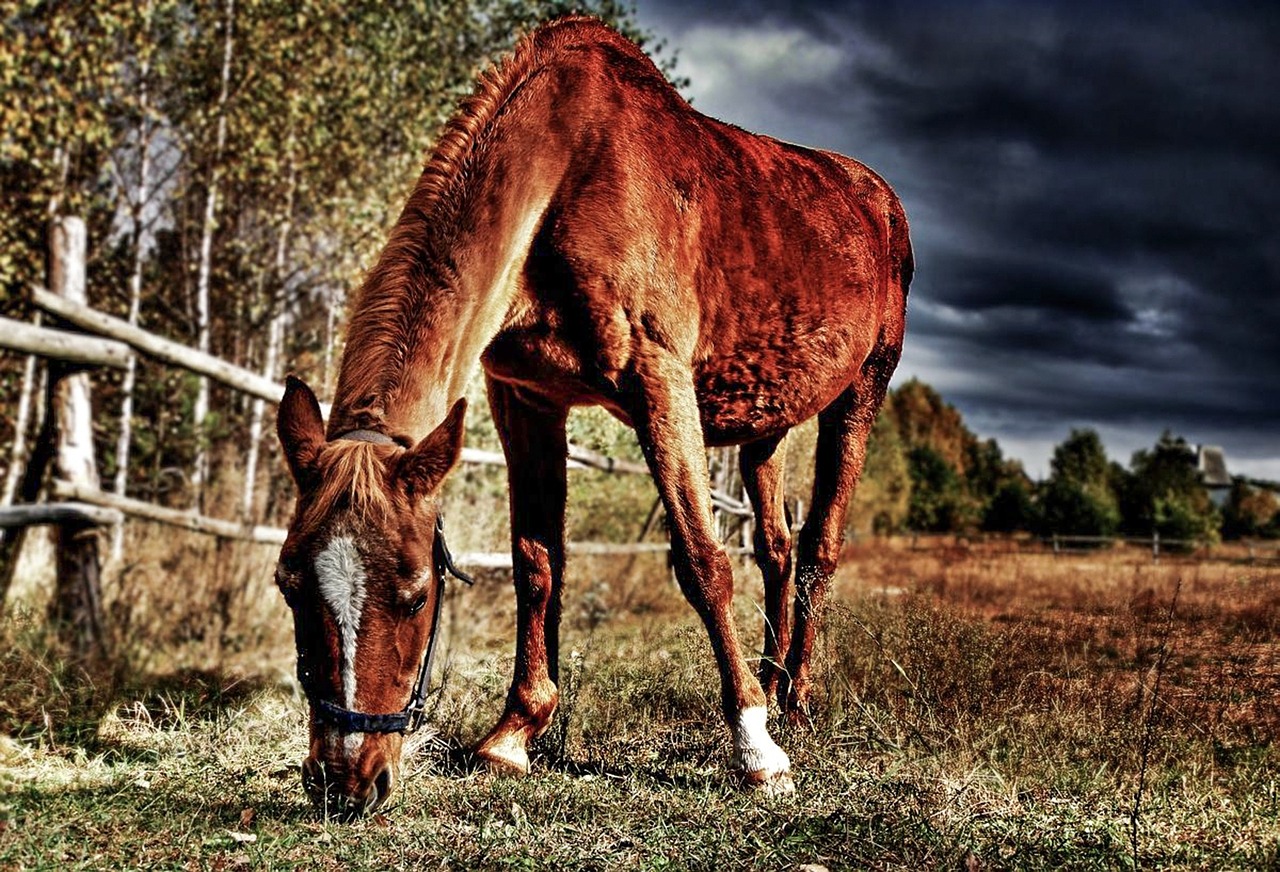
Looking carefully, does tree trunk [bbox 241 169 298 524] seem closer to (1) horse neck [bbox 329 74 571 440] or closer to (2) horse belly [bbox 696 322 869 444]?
(2) horse belly [bbox 696 322 869 444]

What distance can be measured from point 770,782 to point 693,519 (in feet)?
3.36

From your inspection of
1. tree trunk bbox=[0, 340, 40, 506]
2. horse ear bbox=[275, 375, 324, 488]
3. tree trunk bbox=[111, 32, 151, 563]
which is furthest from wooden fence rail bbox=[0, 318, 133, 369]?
tree trunk bbox=[111, 32, 151, 563]

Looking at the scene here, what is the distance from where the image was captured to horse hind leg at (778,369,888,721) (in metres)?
4.62

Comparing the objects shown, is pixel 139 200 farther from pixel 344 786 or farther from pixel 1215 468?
pixel 1215 468

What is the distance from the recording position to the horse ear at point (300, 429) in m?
2.72

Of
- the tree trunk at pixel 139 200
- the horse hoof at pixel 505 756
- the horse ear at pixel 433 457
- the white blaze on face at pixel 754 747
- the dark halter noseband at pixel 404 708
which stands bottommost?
the horse hoof at pixel 505 756

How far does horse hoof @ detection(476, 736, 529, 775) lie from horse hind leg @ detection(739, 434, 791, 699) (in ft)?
5.09

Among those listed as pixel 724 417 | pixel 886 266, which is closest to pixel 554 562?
pixel 724 417

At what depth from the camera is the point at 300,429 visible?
277cm

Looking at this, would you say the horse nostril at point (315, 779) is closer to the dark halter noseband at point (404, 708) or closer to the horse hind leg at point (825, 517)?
the dark halter noseband at point (404, 708)

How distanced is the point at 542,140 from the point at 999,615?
4147 mm

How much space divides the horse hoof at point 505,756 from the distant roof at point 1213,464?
110 metres

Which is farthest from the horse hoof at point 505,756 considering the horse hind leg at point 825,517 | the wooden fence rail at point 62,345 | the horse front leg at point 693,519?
the wooden fence rail at point 62,345

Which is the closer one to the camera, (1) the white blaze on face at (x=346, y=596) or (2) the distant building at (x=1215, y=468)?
(1) the white blaze on face at (x=346, y=596)
